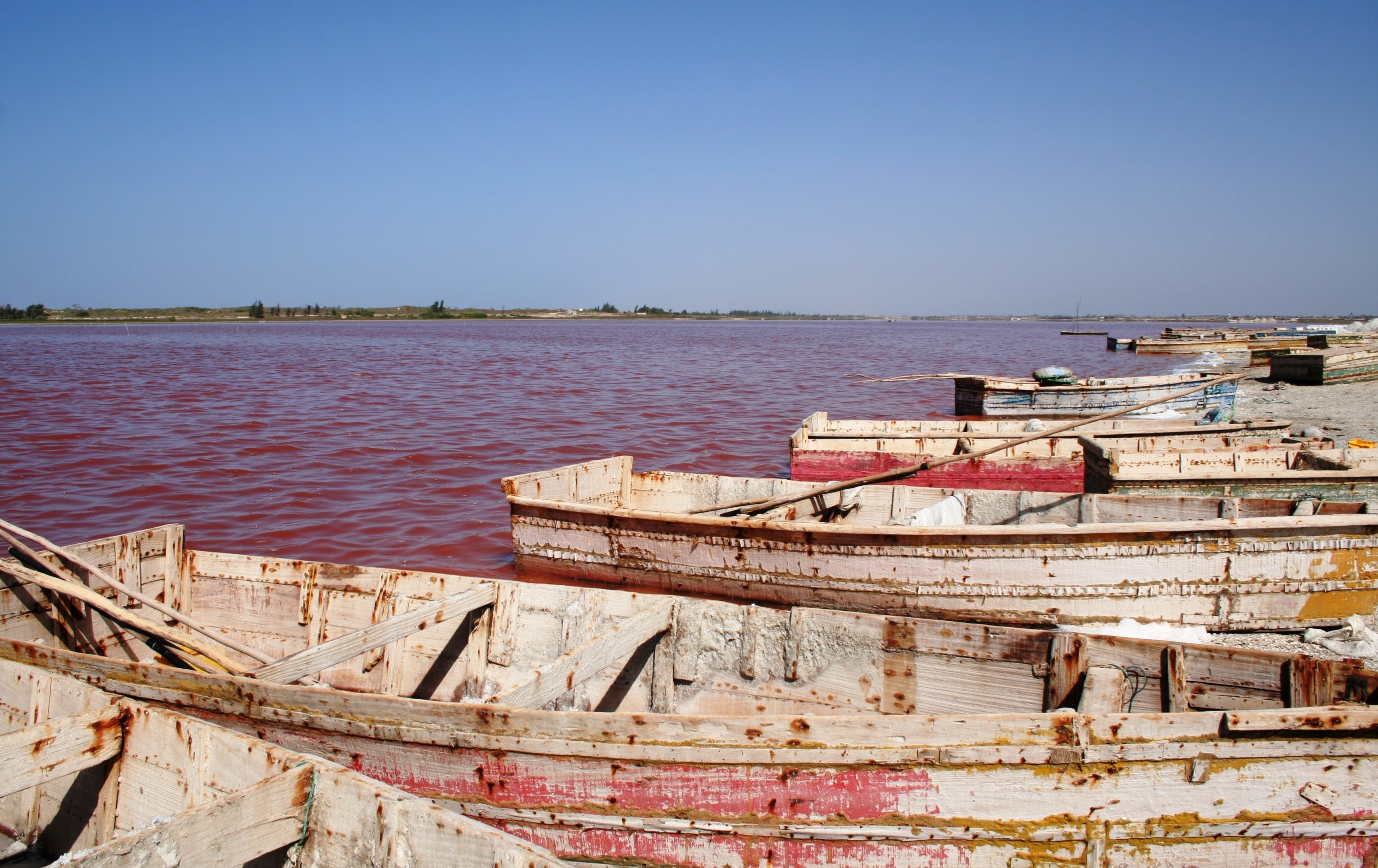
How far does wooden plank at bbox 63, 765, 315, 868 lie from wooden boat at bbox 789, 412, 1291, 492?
26.8ft

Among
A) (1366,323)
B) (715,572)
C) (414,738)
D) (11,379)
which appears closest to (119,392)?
(11,379)

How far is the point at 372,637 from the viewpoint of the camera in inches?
178

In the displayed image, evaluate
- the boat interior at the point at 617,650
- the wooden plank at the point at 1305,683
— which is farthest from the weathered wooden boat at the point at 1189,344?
the boat interior at the point at 617,650

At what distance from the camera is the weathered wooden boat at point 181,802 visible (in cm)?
273

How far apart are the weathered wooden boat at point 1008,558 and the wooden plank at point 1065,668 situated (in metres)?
2.20

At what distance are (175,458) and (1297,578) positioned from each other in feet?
54.5

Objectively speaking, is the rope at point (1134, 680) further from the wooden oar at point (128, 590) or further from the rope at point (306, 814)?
the wooden oar at point (128, 590)

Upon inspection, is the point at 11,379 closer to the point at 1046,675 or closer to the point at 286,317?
the point at 1046,675

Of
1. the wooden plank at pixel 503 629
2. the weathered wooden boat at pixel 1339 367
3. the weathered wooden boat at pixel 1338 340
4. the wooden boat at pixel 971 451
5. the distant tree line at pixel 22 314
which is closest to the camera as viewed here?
the wooden plank at pixel 503 629

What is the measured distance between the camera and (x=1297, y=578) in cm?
593

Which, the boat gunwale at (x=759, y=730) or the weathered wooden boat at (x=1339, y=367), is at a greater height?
the weathered wooden boat at (x=1339, y=367)

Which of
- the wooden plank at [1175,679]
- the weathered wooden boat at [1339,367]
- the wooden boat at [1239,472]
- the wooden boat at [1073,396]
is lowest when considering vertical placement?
the wooden plank at [1175,679]

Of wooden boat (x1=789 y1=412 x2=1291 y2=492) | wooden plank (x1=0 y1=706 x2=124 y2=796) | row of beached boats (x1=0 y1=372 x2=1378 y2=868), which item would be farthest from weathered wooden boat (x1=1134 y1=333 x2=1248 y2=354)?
wooden plank (x1=0 y1=706 x2=124 y2=796)

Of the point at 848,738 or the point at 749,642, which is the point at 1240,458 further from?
the point at 848,738
